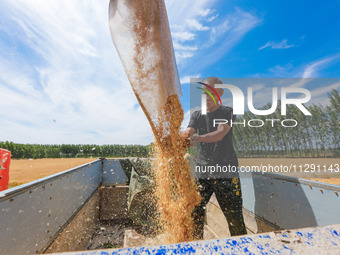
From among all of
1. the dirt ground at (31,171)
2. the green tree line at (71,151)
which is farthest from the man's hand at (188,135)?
the green tree line at (71,151)

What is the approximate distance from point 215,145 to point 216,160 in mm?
179

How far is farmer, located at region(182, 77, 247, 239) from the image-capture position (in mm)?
2020

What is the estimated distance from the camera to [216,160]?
2.24 meters

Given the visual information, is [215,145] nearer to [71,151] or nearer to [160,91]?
[160,91]

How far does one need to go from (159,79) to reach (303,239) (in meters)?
1.48

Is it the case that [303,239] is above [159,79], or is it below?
below

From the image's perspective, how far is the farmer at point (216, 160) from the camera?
2020 mm

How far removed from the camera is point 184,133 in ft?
7.52

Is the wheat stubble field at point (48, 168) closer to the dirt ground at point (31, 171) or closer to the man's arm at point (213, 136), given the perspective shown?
the dirt ground at point (31, 171)

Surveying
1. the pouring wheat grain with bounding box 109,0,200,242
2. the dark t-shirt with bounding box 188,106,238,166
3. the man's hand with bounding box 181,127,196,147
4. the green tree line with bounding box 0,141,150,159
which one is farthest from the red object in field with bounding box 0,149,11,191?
the green tree line with bounding box 0,141,150,159

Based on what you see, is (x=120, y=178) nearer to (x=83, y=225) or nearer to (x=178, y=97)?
(x=83, y=225)

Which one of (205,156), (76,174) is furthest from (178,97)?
(76,174)

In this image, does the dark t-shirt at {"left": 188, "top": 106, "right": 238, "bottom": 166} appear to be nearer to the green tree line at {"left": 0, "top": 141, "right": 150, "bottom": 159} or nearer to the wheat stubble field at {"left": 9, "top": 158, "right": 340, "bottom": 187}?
the wheat stubble field at {"left": 9, "top": 158, "right": 340, "bottom": 187}

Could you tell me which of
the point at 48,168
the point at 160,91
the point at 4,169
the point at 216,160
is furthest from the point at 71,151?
the point at 160,91
